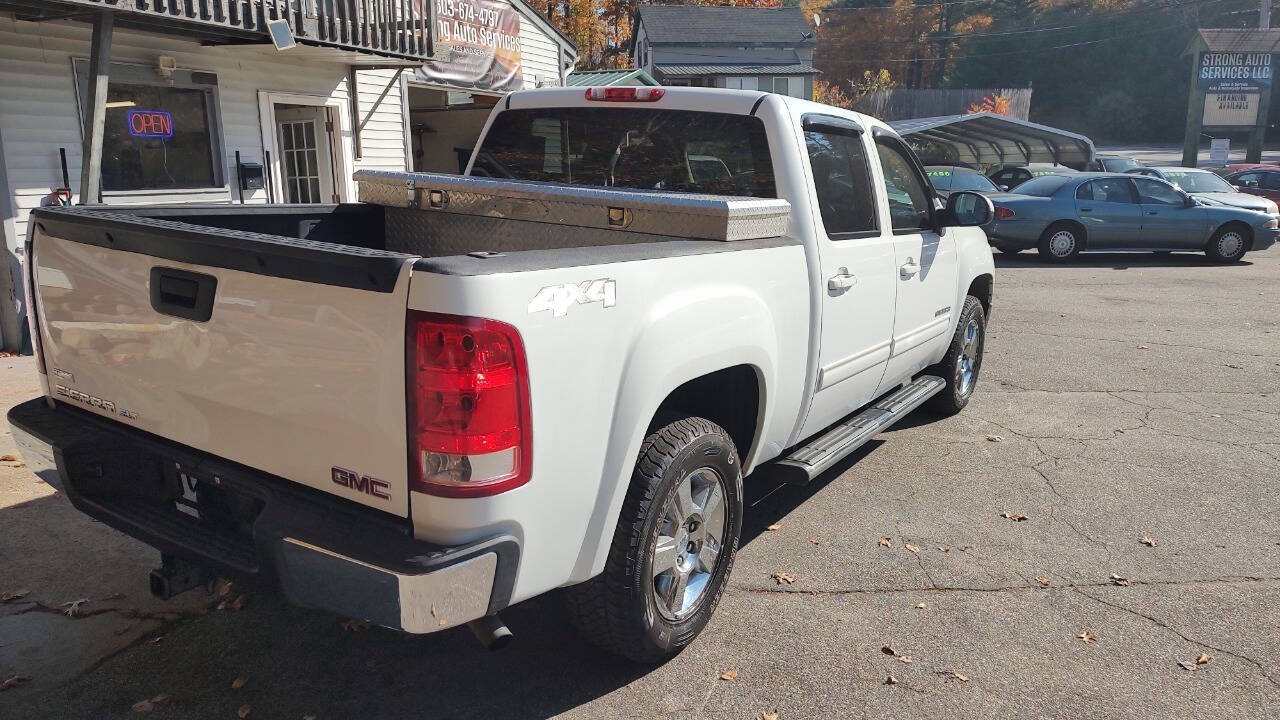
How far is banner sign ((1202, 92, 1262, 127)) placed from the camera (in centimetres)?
3662

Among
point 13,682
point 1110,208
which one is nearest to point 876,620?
point 13,682

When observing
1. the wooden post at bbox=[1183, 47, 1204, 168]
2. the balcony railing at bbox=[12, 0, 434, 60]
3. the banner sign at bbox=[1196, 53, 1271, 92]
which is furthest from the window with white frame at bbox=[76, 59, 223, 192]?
the banner sign at bbox=[1196, 53, 1271, 92]

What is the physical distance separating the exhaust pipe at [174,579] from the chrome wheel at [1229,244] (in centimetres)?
1737

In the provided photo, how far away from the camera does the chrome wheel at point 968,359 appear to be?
636 cm

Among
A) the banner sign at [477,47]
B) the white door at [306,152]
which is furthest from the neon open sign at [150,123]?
the banner sign at [477,47]

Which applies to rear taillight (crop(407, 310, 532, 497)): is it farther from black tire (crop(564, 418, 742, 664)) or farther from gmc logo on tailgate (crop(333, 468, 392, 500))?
black tire (crop(564, 418, 742, 664))

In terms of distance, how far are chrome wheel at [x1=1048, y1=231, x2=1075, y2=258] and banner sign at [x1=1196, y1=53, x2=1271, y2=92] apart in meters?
26.7

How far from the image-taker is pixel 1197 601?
3.89 m

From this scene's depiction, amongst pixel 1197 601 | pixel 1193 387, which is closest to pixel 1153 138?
pixel 1193 387

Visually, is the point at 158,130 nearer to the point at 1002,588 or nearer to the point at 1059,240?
the point at 1002,588

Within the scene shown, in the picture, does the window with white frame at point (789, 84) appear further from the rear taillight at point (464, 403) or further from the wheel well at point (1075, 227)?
the rear taillight at point (464, 403)

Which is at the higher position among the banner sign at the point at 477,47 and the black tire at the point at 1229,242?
the banner sign at the point at 477,47

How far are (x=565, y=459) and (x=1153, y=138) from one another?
74.6 metres

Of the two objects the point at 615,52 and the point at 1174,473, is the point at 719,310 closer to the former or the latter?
the point at 1174,473
